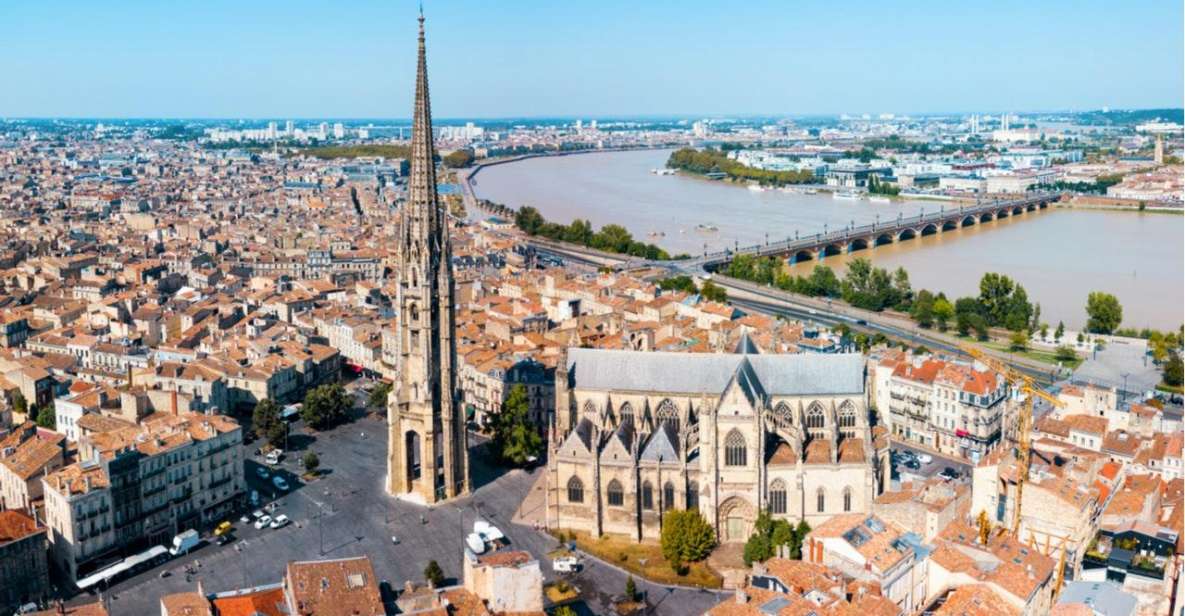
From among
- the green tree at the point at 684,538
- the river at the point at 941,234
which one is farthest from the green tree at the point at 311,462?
the river at the point at 941,234

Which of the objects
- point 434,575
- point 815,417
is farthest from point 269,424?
point 815,417

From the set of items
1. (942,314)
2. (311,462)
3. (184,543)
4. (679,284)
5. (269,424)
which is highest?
(679,284)

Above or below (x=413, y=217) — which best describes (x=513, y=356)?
below

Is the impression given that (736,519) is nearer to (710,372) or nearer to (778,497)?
(778,497)

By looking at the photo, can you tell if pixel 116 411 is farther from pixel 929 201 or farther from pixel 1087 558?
pixel 929 201

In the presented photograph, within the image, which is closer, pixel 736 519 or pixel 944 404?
pixel 736 519

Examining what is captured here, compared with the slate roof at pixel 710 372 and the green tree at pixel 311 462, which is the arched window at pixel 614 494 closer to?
the slate roof at pixel 710 372

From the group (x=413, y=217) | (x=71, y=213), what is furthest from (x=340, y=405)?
(x=71, y=213)
